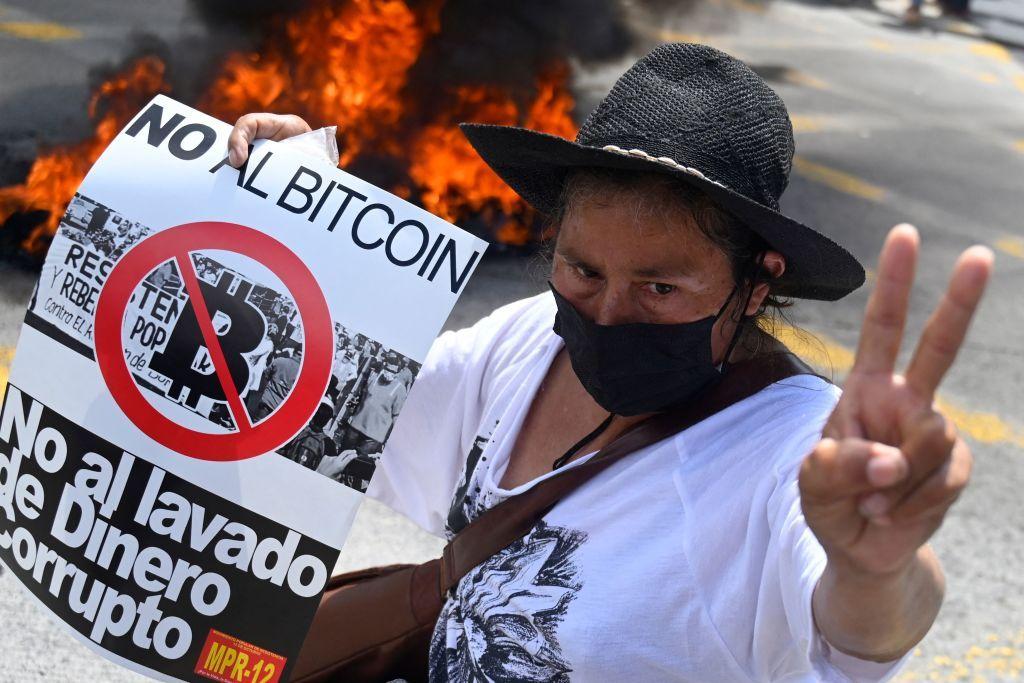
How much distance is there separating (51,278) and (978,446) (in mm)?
3925

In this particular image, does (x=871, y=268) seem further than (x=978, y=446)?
Yes

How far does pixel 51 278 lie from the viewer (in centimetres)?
189

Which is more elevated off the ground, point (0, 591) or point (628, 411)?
point (628, 411)

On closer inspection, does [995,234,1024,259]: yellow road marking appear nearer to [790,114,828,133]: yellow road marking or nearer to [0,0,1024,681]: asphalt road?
[0,0,1024,681]: asphalt road

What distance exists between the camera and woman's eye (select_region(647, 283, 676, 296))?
1729 millimetres

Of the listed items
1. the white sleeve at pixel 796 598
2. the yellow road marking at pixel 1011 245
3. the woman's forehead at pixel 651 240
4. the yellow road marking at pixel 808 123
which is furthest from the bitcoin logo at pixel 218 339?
the yellow road marking at pixel 808 123

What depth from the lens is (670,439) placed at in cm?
171

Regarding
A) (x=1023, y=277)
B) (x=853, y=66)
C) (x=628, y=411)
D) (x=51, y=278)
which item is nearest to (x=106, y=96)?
(x=51, y=278)

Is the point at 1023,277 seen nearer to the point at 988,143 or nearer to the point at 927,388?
the point at 988,143

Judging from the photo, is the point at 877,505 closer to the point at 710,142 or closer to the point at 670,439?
the point at 670,439

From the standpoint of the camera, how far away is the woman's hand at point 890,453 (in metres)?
1.14

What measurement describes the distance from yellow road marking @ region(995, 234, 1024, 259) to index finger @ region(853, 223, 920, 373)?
660cm

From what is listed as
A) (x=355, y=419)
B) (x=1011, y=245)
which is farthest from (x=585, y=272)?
(x=1011, y=245)

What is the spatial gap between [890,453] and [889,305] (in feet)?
0.50
